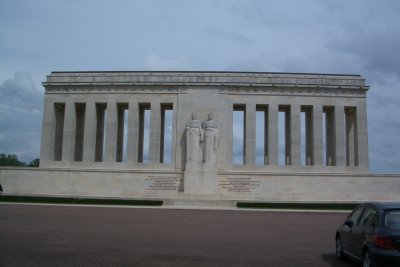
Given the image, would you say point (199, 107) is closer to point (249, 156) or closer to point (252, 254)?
point (249, 156)

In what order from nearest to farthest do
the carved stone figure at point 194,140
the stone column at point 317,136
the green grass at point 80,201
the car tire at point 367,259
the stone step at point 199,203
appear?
the car tire at point 367,259 < the green grass at point 80,201 < the stone step at point 199,203 < the carved stone figure at point 194,140 < the stone column at point 317,136

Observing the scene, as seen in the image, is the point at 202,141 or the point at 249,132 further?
the point at 249,132

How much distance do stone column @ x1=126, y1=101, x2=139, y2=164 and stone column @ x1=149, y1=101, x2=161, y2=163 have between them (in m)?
1.75

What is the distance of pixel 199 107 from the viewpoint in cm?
4903

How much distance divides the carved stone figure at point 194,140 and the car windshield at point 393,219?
36.6m

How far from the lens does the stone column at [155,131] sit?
49.2 metres

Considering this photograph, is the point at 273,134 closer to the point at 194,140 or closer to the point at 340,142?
the point at 340,142

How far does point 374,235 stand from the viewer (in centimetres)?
951

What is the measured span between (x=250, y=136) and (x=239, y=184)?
18.9 feet

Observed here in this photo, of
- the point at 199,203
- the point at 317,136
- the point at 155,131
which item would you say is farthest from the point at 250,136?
the point at 199,203

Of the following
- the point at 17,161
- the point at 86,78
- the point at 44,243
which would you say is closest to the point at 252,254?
the point at 44,243

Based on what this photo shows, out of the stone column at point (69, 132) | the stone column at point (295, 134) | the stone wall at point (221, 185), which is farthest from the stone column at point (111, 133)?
the stone column at point (295, 134)

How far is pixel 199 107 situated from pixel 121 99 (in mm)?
8927

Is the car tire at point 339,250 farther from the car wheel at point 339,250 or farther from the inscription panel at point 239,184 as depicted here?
the inscription panel at point 239,184
